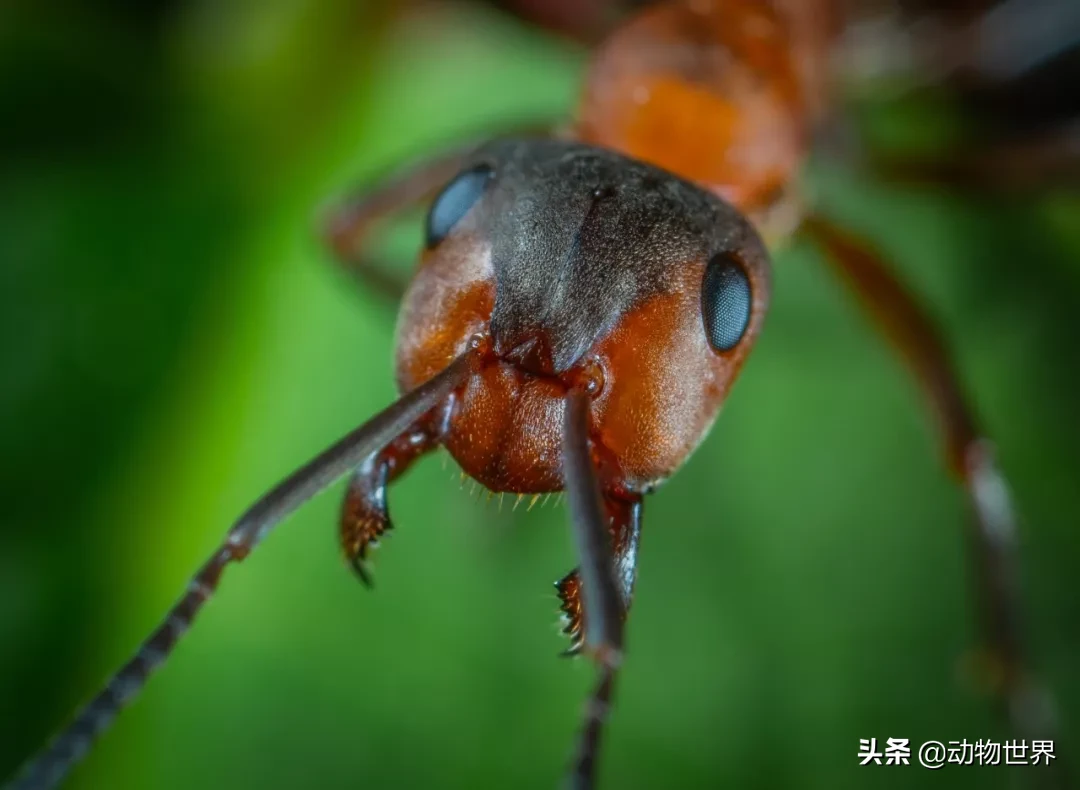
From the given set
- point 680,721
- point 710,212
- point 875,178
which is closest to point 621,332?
point 710,212

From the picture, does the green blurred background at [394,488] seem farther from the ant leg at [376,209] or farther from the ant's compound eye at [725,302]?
the ant's compound eye at [725,302]

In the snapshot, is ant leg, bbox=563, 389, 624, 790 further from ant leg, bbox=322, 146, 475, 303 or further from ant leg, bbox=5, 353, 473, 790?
ant leg, bbox=322, 146, 475, 303

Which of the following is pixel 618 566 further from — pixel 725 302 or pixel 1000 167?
pixel 1000 167

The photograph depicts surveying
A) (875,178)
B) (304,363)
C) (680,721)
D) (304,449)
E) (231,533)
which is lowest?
(231,533)

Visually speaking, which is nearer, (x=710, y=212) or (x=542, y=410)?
(x=542, y=410)

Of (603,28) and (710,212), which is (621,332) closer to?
(710,212)

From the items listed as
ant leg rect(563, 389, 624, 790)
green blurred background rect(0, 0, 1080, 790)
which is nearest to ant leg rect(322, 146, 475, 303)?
green blurred background rect(0, 0, 1080, 790)

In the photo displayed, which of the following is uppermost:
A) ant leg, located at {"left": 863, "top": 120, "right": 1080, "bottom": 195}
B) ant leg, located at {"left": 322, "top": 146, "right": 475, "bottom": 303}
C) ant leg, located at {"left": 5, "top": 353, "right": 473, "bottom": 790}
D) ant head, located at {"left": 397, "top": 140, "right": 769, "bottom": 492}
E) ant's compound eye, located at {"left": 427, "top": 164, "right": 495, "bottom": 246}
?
ant leg, located at {"left": 863, "top": 120, "right": 1080, "bottom": 195}
